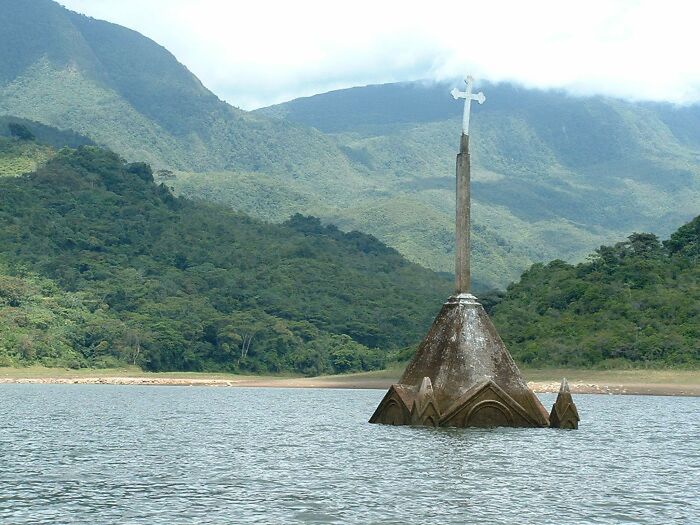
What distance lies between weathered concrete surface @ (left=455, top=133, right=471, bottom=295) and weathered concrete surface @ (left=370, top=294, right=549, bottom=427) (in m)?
1.45

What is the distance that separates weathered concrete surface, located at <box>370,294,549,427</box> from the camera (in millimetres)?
50406

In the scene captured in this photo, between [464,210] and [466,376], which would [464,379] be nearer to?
[466,376]

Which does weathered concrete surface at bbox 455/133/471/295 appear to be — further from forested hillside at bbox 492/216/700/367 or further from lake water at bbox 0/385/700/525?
forested hillside at bbox 492/216/700/367

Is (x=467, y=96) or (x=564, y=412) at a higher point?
(x=467, y=96)

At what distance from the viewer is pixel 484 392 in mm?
50562

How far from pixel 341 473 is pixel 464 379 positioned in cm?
1128

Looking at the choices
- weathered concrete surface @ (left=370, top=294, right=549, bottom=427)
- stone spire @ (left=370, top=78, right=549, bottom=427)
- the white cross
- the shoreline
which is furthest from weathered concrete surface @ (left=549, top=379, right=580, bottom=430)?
the shoreline

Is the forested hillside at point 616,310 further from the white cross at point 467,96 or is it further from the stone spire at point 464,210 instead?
the white cross at point 467,96

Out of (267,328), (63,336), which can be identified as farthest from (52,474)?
(267,328)

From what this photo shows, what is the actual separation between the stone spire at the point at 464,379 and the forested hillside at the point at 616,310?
3080 inches

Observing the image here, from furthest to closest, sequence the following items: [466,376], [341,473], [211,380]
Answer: [211,380]
[466,376]
[341,473]

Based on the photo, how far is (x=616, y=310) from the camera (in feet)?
456

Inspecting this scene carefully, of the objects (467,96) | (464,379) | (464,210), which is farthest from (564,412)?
(467,96)

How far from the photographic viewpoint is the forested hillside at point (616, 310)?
12862 centimetres
